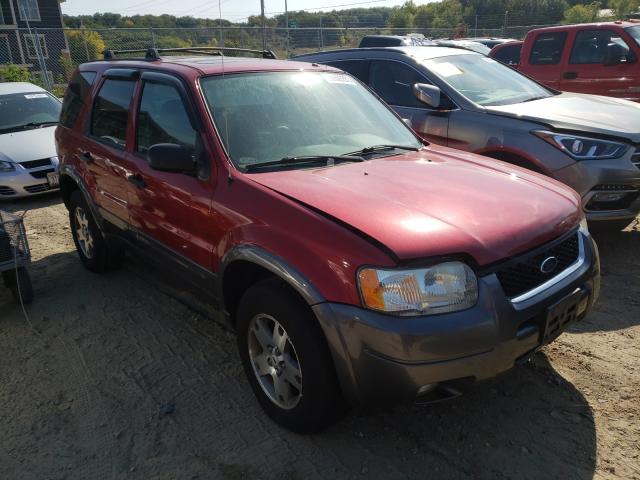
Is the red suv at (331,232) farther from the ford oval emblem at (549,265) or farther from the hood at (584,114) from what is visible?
the hood at (584,114)

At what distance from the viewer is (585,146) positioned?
176 inches

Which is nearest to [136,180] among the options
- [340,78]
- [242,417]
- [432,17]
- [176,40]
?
[340,78]

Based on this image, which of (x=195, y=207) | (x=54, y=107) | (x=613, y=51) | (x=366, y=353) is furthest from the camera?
(x=54, y=107)

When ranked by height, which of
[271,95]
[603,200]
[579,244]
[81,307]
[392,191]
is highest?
[271,95]

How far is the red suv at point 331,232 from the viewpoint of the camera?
220 cm

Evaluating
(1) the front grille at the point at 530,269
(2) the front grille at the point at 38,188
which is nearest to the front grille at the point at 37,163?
(2) the front grille at the point at 38,188

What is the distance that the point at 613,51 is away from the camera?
8055 millimetres

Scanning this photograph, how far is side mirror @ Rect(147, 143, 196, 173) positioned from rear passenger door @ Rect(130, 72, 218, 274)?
0.24 feet

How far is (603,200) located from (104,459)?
13.5 ft

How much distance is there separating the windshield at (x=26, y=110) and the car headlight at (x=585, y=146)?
7.76 m

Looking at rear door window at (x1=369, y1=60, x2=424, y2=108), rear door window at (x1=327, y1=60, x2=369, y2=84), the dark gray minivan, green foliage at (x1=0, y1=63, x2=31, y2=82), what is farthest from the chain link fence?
the dark gray minivan

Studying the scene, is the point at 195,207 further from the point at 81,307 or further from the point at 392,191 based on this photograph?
the point at 81,307

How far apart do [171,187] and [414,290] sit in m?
1.74

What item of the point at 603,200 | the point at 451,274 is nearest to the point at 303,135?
the point at 451,274
